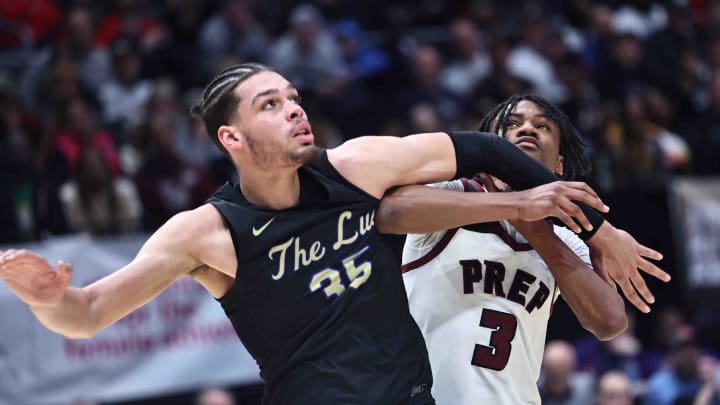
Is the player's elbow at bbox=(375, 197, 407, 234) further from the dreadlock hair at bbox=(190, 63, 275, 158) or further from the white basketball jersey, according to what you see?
the dreadlock hair at bbox=(190, 63, 275, 158)

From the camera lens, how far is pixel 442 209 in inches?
153

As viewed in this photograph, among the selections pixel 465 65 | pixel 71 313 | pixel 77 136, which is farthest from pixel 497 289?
pixel 465 65

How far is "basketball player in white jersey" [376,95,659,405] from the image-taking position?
4059 millimetres

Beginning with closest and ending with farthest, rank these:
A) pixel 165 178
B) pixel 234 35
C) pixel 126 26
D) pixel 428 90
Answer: pixel 165 178, pixel 126 26, pixel 234 35, pixel 428 90

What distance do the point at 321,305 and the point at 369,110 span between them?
287 inches

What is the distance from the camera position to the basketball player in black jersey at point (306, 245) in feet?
12.2

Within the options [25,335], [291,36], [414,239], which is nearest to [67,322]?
[414,239]

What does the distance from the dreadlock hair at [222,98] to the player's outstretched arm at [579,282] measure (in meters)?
1.15

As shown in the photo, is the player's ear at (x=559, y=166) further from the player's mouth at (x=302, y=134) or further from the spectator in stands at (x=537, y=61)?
the spectator in stands at (x=537, y=61)

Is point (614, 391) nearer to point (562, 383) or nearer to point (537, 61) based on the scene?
point (562, 383)

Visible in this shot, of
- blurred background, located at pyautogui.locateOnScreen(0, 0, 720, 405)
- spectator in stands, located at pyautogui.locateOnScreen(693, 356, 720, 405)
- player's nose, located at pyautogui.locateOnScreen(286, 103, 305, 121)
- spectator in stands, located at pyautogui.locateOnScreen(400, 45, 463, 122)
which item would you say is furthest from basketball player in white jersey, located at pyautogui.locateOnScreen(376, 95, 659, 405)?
spectator in stands, located at pyautogui.locateOnScreen(400, 45, 463, 122)

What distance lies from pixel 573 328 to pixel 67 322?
702 centimetres

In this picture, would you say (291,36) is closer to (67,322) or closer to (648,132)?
(648,132)

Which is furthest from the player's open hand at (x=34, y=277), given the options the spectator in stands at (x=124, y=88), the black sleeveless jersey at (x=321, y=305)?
the spectator in stands at (x=124, y=88)
